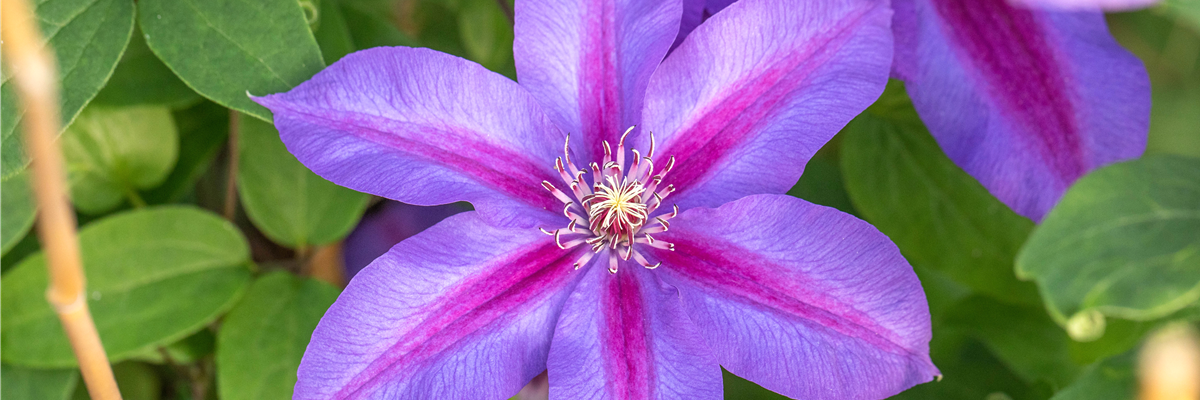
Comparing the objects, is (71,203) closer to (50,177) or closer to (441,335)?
(441,335)

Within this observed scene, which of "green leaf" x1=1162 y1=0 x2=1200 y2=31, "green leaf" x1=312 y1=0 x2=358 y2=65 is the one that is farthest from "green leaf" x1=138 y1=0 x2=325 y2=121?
"green leaf" x1=1162 y1=0 x2=1200 y2=31

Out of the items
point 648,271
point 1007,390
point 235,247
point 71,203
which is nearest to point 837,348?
point 648,271

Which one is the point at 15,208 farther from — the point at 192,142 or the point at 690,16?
the point at 690,16

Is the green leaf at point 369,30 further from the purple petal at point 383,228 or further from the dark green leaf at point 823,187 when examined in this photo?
the dark green leaf at point 823,187

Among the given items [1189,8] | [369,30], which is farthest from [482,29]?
[1189,8]

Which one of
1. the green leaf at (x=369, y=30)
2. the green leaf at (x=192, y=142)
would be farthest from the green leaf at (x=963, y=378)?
the green leaf at (x=192, y=142)

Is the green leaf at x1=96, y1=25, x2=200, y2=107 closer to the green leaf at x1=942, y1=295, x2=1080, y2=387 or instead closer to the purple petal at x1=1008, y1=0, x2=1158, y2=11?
the purple petal at x1=1008, y1=0, x2=1158, y2=11
